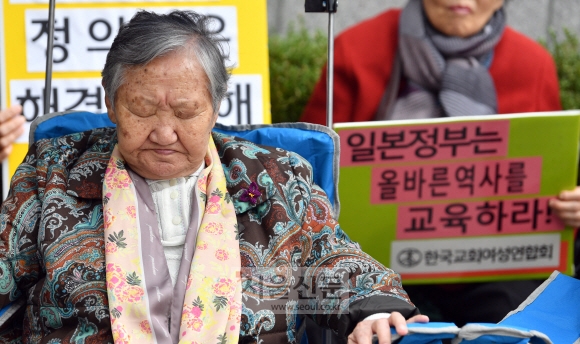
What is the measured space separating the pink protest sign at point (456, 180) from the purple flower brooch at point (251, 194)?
0.88 m

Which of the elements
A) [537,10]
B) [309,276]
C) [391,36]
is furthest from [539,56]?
[537,10]

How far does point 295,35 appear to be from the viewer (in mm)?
5559

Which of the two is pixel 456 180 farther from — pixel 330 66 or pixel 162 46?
pixel 162 46

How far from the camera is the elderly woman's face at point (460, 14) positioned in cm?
363

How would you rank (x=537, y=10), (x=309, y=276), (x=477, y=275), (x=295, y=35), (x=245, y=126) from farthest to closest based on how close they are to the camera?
(x=537, y=10) → (x=295, y=35) → (x=477, y=275) → (x=245, y=126) → (x=309, y=276)

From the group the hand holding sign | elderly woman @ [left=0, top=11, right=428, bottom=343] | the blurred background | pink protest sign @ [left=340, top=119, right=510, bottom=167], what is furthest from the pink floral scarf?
the blurred background

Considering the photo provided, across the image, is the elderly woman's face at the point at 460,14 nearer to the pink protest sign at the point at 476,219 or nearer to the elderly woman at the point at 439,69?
the elderly woman at the point at 439,69

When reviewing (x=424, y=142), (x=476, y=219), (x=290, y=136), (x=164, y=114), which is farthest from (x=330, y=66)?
(x=476, y=219)

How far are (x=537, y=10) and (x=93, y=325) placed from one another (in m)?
4.70

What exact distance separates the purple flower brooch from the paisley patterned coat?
0.01 m

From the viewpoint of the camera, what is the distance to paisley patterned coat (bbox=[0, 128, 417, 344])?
85.8 inches

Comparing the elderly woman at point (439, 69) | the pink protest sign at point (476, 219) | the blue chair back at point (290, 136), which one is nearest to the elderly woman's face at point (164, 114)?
the blue chair back at point (290, 136)

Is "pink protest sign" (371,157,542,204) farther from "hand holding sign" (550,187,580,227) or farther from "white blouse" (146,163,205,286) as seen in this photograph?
"white blouse" (146,163,205,286)

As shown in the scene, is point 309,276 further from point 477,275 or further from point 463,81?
point 463,81
